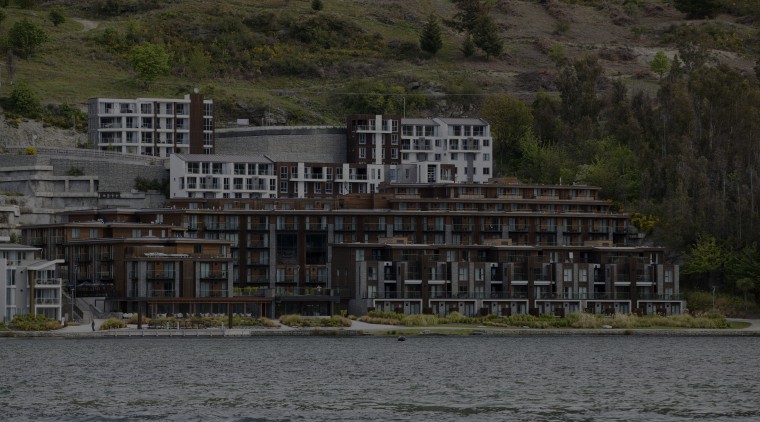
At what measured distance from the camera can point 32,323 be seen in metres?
137

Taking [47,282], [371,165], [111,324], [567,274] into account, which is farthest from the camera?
[371,165]

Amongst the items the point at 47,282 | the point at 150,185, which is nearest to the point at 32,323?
the point at 47,282

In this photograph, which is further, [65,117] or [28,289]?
[65,117]

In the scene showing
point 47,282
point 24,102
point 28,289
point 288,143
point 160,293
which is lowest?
point 160,293

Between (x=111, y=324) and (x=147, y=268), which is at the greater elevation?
(x=147, y=268)

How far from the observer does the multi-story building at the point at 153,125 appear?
616 feet

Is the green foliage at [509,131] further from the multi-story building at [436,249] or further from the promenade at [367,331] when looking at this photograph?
the promenade at [367,331]

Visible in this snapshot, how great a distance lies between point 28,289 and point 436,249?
127 feet

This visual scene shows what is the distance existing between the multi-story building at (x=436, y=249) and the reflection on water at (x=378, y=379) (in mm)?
14520

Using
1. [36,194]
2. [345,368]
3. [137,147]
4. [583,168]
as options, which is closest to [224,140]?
[137,147]

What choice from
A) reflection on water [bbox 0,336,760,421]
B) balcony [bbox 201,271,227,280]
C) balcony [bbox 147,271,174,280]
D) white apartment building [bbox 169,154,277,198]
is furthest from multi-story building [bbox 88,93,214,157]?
reflection on water [bbox 0,336,760,421]

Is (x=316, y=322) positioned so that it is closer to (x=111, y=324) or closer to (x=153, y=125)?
(x=111, y=324)

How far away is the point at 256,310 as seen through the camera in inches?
6038

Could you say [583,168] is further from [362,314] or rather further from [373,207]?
[362,314]
